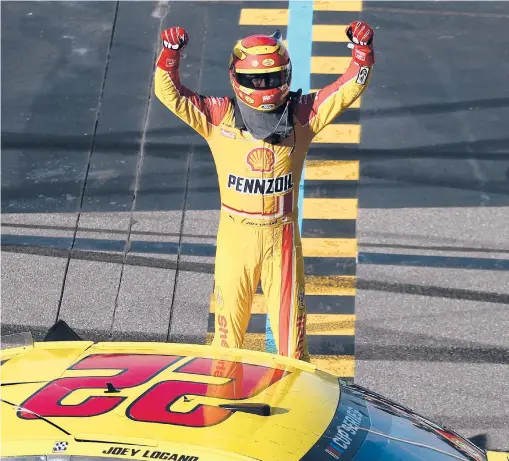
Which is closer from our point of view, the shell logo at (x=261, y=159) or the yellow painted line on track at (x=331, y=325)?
the shell logo at (x=261, y=159)

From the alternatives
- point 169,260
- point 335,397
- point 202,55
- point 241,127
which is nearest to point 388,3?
point 202,55

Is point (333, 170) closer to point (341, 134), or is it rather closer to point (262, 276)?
point (341, 134)

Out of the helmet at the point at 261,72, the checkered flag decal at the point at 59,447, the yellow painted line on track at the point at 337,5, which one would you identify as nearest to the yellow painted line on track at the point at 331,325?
the helmet at the point at 261,72

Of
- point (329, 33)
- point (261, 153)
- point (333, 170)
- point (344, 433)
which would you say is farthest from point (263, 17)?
point (344, 433)

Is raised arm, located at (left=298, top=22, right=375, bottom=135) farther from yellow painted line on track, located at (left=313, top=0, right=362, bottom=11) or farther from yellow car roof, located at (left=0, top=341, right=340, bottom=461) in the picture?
yellow painted line on track, located at (left=313, top=0, right=362, bottom=11)

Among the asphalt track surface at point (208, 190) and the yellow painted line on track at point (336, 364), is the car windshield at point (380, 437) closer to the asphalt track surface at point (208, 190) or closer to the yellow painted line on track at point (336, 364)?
the asphalt track surface at point (208, 190)

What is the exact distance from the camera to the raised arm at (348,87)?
22.5ft

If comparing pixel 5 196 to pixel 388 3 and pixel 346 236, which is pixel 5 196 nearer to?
pixel 346 236

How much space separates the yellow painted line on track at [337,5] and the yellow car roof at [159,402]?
6.68m

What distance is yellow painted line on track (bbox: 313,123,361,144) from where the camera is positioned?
998 cm

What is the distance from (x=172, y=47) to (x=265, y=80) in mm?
634

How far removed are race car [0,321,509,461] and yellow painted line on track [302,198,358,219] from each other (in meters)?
3.90

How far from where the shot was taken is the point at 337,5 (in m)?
11.4

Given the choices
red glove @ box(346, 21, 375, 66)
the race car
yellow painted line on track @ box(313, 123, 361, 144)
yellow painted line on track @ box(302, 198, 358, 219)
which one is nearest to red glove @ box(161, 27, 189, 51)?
red glove @ box(346, 21, 375, 66)
